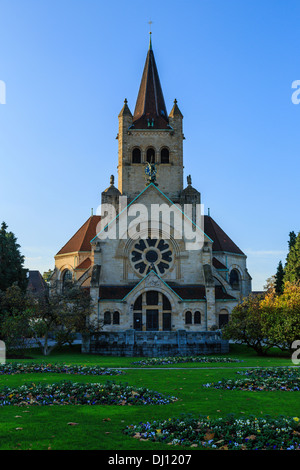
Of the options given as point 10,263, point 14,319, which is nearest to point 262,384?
point 14,319

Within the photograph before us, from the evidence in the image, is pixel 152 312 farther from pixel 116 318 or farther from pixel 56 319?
pixel 56 319

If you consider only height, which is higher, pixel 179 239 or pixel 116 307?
pixel 179 239

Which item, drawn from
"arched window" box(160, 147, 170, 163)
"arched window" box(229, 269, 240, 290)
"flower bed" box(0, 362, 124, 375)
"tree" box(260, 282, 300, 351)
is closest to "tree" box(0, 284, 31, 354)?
"flower bed" box(0, 362, 124, 375)

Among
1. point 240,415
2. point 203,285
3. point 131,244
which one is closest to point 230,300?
point 203,285

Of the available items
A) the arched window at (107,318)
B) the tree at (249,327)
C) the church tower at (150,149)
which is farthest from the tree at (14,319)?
the church tower at (150,149)

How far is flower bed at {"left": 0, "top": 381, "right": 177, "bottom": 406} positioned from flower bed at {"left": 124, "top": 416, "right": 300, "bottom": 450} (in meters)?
3.04

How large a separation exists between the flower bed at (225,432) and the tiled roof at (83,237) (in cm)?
5174

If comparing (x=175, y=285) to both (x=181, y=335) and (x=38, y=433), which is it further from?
(x=38, y=433)

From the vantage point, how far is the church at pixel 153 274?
38.0 metres

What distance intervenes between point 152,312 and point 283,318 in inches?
608

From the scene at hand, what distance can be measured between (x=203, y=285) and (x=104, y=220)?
1642 cm

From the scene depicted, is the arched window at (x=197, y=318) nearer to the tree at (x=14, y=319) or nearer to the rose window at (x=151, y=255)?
the rose window at (x=151, y=255)

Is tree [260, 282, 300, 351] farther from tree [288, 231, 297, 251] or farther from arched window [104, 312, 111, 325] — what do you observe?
tree [288, 231, 297, 251]

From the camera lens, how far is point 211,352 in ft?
124
